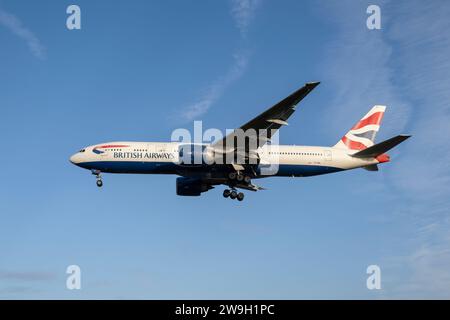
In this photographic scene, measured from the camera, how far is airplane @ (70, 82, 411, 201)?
47.6 metres

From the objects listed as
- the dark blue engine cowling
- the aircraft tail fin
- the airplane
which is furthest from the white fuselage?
the dark blue engine cowling

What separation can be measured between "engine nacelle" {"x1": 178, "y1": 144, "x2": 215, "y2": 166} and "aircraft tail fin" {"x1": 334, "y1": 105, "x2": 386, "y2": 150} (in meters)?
13.2

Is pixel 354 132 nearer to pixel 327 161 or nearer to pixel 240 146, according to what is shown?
pixel 327 161

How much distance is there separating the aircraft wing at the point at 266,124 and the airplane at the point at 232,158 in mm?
78

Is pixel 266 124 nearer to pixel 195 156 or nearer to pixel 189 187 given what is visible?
pixel 195 156

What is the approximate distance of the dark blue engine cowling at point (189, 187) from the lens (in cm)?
5416

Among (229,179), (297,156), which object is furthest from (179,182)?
(297,156)

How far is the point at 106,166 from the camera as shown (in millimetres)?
49844

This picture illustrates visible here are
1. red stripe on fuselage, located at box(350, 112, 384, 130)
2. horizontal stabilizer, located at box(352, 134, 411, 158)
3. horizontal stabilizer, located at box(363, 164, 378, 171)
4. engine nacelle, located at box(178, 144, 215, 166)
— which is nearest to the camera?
horizontal stabilizer, located at box(352, 134, 411, 158)

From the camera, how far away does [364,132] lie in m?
55.8

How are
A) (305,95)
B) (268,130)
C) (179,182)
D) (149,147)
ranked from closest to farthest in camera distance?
(305,95) < (268,130) < (149,147) < (179,182)

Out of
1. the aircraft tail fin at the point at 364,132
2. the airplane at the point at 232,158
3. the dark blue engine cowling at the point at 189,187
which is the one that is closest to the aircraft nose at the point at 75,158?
the airplane at the point at 232,158

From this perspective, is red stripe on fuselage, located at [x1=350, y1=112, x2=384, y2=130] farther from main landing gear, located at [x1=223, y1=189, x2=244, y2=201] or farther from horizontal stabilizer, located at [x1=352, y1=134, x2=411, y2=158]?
main landing gear, located at [x1=223, y1=189, x2=244, y2=201]
